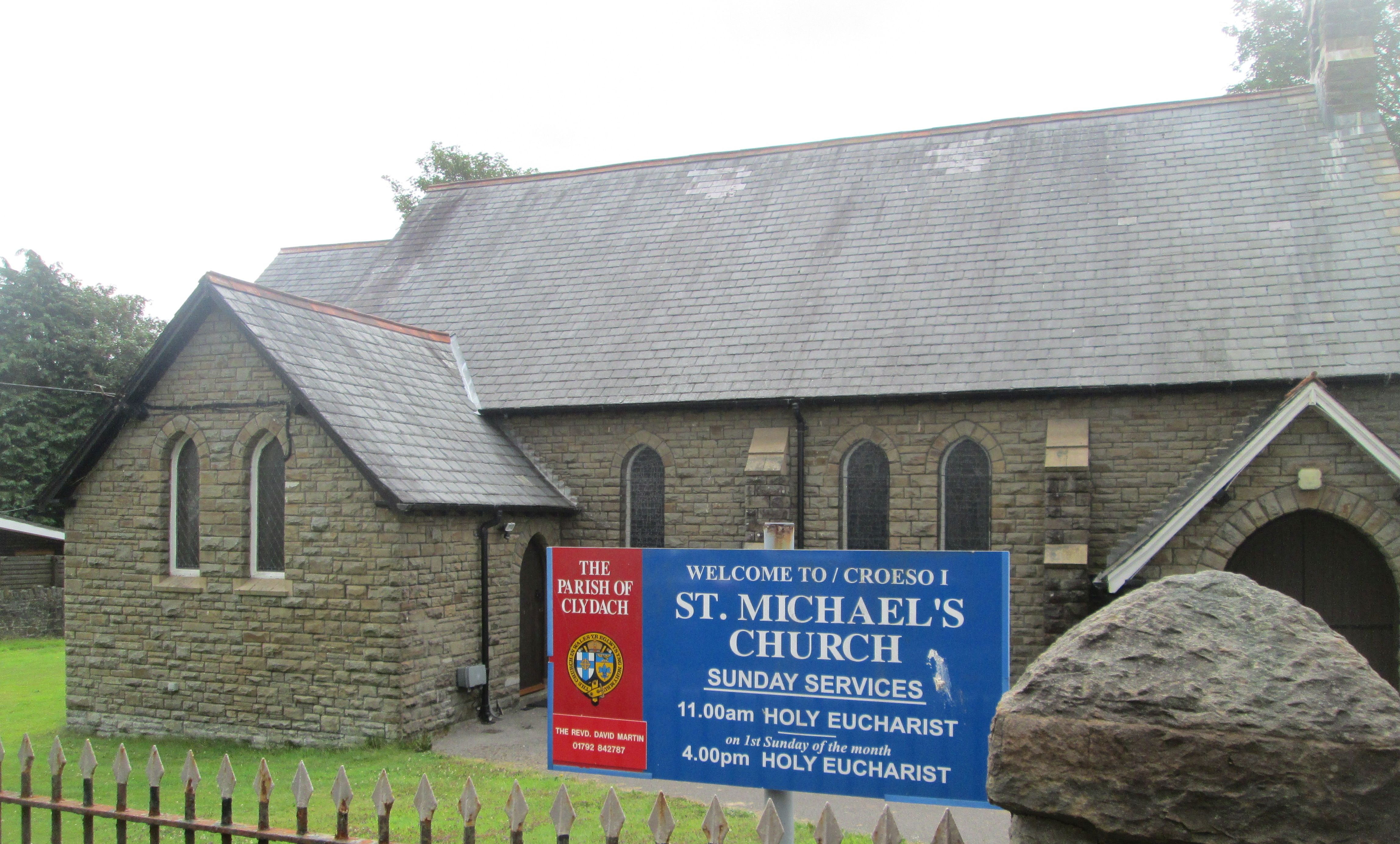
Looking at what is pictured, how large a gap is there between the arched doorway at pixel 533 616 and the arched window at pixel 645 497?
155 cm

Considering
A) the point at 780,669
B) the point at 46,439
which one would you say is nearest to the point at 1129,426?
the point at 780,669

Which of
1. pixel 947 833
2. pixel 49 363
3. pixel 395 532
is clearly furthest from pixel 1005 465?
pixel 49 363

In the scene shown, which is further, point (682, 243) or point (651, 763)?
point (682, 243)

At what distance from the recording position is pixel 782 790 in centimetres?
505

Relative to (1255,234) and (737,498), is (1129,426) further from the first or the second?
(737,498)

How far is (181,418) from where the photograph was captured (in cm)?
1460

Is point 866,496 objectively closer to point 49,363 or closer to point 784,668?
point 784,668

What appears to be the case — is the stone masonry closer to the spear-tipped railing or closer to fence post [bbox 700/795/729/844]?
the spear-tipped railing

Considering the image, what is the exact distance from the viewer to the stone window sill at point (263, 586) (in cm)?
1378

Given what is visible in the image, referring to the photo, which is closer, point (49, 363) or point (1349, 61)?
point (1349, 61)

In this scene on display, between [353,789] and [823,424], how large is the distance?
338 inches

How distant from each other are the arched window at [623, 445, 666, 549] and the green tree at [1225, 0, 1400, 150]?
23.2 meters

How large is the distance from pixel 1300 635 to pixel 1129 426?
11.8 meters

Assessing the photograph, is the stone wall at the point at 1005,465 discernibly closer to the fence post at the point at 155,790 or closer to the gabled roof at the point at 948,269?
the gabled roof at the point at 948,269
